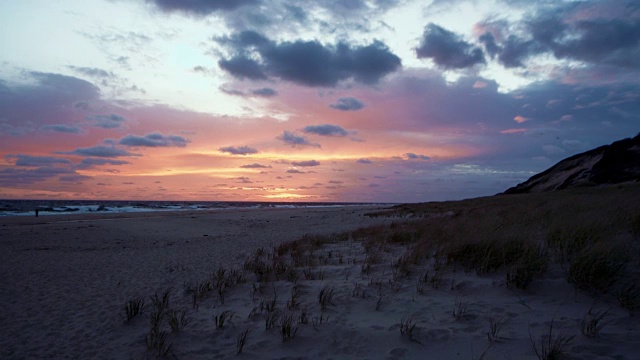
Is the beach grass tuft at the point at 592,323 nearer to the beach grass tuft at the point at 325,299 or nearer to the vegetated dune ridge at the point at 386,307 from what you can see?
the vegetated dune ridge at the point at 386,307

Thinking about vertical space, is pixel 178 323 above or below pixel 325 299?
below

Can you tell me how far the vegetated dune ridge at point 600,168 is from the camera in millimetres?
32562

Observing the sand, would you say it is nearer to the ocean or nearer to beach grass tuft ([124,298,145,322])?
beach grass tuft ([124,298,145,322])

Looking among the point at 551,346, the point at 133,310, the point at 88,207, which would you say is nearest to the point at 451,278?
the point at 551,346

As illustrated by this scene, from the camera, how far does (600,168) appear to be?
117ft

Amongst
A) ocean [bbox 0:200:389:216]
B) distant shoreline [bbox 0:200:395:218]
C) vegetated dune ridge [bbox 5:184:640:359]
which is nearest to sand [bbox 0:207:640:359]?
vegetated dune ridge [bbox 5:184:640:359]

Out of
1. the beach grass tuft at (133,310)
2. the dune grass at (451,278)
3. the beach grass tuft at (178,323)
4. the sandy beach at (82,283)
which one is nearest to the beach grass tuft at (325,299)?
the dune grass at (451,278)

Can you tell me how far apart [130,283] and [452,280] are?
7.99 m

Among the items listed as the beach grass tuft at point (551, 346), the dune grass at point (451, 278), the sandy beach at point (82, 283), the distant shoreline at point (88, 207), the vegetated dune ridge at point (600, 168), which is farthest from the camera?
the distant shoreline at point (88, 207)

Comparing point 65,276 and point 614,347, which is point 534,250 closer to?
point 614,347

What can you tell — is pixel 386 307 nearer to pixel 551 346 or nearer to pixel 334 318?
pixel 334 318

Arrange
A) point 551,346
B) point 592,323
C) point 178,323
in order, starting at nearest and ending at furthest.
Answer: point 551,346 → point 592,323 → point 178,323

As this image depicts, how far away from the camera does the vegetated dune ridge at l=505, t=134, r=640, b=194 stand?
107 ft

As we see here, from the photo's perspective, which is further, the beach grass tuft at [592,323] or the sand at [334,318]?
the sand at [334,318]
